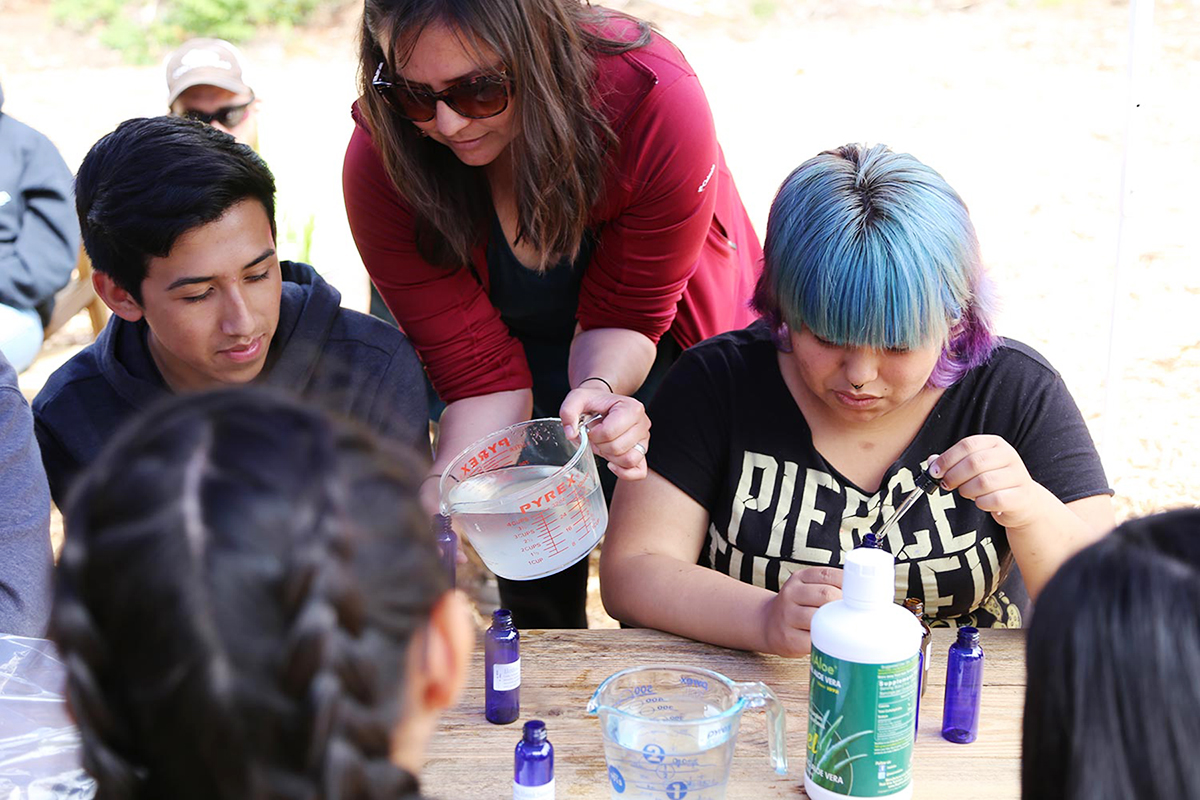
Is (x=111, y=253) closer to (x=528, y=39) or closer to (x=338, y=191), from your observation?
(x=528, y=39)

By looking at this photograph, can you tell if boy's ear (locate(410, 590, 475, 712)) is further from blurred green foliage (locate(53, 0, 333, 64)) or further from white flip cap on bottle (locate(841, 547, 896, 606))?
blurred green foliage (locate(53, 0, 333, 64))

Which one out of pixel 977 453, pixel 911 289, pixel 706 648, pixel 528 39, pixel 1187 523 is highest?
pixel 528 39

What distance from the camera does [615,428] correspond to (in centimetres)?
172

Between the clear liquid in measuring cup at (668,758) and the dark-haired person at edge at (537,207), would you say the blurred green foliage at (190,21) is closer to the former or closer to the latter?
the dark-haired person at edge at (537,207)

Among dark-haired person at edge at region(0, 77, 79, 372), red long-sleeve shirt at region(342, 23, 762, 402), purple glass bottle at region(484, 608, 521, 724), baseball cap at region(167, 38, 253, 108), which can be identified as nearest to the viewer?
purple glass bottle at region(484, 608, 521, 724)

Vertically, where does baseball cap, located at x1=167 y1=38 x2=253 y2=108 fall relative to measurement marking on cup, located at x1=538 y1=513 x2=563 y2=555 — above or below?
above

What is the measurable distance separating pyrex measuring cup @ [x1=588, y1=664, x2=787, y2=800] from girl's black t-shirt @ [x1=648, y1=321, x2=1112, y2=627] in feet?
1.74

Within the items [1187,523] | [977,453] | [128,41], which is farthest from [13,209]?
[128,41]

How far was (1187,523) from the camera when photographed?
0.83 metres

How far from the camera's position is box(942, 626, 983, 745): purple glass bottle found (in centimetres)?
140

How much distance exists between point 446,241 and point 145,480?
1413 mm

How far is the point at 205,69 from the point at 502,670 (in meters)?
3.34

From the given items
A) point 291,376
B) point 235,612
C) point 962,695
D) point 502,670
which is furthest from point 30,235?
point 235,612

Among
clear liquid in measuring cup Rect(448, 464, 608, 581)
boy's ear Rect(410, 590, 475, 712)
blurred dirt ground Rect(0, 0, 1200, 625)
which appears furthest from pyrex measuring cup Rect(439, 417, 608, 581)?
blurred dirt ground Rect(0, 0, 1200, 625)
